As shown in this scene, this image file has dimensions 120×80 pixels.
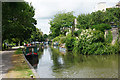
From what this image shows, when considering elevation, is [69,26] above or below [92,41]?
above

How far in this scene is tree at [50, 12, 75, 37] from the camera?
67.4m

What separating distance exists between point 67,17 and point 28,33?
3419 centimetres

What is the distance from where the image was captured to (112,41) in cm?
3019

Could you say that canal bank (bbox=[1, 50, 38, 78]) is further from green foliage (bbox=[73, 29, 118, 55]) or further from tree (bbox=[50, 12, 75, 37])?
tree (bbox=[50, 12, 75, 37])

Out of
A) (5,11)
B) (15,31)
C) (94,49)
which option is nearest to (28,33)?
(15,31)

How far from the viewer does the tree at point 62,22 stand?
67375 mm

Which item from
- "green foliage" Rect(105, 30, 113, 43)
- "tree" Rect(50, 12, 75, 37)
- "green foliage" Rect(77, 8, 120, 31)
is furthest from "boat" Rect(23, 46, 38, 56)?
"tree" Rect(50, 12, 75, 37)

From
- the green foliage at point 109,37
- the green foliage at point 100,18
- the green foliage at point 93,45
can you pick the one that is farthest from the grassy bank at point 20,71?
the green foliage at point 100,18

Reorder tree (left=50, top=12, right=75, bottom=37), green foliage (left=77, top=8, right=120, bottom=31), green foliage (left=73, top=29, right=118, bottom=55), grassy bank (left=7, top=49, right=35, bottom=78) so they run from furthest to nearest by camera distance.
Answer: tree (left=50, top=12, right=75, bottom=37), green foliage (left=77, top=8, right=120, bottom=31), green foliage (left=73, top=29, right=118, bottom=55), grassy bank (left=7, top=49, right=35, bottom=78)

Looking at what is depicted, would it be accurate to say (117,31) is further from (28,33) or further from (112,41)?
(28,33)

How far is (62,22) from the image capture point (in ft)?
227

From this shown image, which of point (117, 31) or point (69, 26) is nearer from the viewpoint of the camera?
point (117, 31)

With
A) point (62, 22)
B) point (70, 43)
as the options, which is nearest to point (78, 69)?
point (70, 43)

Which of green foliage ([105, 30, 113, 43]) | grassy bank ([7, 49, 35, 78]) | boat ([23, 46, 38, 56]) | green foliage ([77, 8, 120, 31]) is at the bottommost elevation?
grassy bank ([7, 49, 35, 78])
